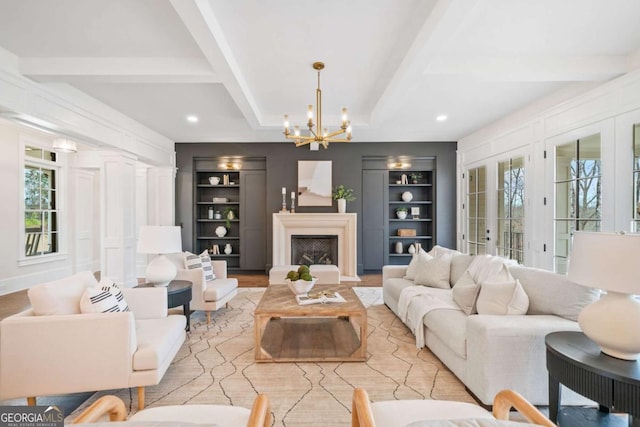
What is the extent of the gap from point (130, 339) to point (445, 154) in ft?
21.1

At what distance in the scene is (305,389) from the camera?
2367 mm

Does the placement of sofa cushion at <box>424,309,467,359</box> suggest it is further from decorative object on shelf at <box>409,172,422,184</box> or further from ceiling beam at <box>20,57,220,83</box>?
decorative object on shelf at <box>409,172,422,184</box>

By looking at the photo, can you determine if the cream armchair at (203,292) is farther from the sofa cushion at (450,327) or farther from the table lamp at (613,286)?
the table lamp at (613,286)

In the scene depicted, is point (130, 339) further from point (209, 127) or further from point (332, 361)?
point (209, 127)

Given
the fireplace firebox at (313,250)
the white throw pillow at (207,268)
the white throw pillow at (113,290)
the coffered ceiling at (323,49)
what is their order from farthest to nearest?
the fireplace firebox at (313,250) → the white throw pillow at (207,268) → the coffered ceiling at (323,49) → the white throw pillow at (113,290)

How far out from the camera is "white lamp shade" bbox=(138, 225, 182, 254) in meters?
3.26

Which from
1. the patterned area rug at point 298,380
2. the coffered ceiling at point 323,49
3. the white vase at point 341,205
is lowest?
the patterned area rug at point 298,380

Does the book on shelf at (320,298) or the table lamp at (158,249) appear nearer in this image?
the book on shelf at (320,298)

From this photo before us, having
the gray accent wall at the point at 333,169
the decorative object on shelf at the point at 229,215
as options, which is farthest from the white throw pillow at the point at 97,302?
the decorative object on shelf at the point at 229,215

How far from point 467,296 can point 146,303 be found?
2684 mm

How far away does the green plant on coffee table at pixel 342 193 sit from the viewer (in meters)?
6.60

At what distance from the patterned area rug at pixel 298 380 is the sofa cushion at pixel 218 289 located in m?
0.44

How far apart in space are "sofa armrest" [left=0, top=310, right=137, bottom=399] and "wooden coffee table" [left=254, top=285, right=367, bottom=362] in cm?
109

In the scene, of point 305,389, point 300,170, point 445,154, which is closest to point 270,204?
point 300,170
